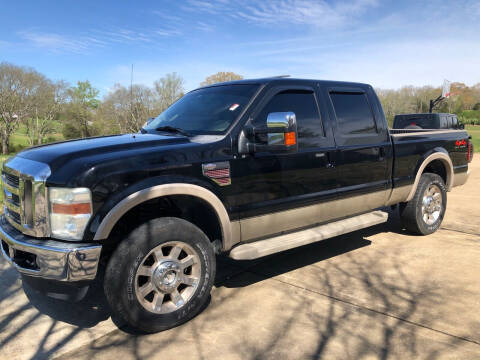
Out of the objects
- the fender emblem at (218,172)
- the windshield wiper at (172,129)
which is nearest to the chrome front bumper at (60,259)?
the fender emblem at (218,172)

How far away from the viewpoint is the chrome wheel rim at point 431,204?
18.4 feet

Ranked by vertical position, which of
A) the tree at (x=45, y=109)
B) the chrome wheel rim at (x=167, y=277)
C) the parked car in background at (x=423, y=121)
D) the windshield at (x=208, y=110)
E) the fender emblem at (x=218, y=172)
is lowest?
the chrome wheel rim at (x=167, y=277)

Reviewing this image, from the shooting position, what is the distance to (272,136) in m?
3.46

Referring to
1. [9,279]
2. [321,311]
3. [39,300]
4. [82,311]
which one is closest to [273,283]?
[321,311]

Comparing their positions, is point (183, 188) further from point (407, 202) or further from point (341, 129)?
point (407, 202)

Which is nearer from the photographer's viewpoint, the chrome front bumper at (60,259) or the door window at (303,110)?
the chrome front bumper at (60,259)

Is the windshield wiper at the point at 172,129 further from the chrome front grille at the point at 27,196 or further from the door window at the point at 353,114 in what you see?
the door window at the point at 353,114

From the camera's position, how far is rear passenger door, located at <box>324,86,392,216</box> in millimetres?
4434

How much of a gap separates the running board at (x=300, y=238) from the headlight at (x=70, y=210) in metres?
1.32

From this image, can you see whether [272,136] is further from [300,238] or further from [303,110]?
[300,238]

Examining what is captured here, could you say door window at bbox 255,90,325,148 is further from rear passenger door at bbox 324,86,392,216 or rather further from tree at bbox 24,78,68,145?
tree at bbox 24,78,68,145

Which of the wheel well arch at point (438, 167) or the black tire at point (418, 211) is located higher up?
the wheel well arch at point (438, 167)

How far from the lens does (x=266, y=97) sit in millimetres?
3914

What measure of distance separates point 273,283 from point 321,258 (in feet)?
3.18
